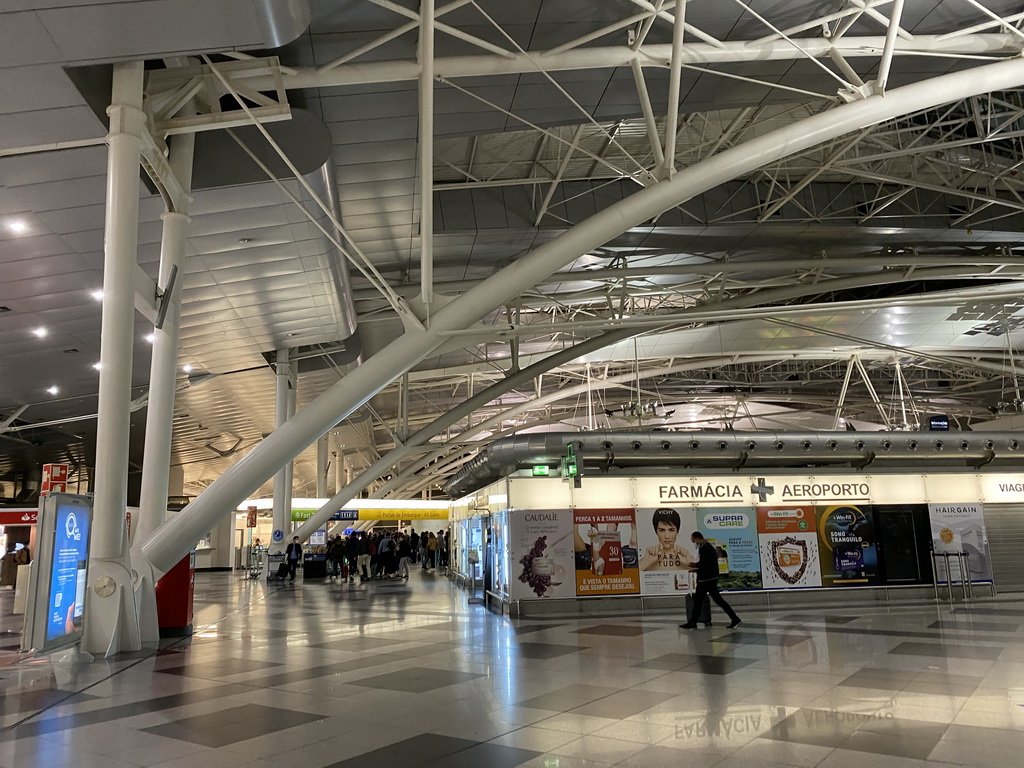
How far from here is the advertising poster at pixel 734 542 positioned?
55.3ft

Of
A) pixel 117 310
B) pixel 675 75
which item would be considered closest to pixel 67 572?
pixel 117 310

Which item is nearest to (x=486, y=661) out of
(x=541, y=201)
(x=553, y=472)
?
(x=553, y=472)

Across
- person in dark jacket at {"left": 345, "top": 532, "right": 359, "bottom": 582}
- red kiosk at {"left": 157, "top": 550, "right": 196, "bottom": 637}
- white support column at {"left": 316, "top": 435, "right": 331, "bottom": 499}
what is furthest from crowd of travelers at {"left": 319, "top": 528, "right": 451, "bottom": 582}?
red kiosk at {"left": 157, "top": 550, "right": 196, "bottom": 637}

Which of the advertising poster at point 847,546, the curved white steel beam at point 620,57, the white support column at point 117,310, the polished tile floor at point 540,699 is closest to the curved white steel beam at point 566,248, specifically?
the curved white steel beam at point 620,57

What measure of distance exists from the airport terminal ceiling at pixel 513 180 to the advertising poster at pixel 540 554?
13.5 feet

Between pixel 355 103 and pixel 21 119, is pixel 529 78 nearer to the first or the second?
pixel 355 103

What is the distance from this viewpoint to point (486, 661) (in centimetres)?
959

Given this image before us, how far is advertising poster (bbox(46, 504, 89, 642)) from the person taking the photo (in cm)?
977

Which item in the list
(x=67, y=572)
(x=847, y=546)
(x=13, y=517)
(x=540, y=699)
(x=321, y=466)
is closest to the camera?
(x=540, y=699)

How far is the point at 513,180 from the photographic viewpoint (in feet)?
57.8

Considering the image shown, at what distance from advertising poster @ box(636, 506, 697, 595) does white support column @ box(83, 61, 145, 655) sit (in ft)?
34.6

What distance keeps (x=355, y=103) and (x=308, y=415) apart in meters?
5.49

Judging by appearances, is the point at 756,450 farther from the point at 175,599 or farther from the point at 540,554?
the point at 175,599

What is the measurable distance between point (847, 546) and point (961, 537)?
3.03 m
